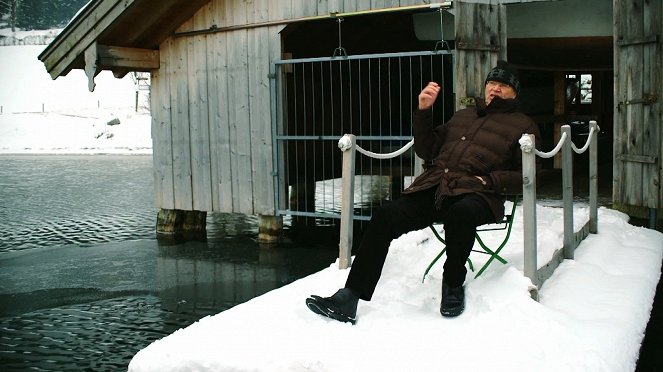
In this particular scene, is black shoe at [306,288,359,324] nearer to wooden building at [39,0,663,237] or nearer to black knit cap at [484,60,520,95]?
black knit cap at [484,60,520,95]

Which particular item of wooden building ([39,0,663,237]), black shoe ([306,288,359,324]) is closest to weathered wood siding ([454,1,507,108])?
wooden building ([39,0,663,237])

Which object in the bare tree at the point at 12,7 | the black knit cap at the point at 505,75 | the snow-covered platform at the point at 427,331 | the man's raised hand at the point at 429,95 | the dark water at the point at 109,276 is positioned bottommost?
the dark water at the point at 109,276

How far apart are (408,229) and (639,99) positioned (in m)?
4.75

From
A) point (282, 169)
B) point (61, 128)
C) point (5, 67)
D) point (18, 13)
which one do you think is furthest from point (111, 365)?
point (18, 13)

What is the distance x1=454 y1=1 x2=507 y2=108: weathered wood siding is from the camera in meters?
8.20

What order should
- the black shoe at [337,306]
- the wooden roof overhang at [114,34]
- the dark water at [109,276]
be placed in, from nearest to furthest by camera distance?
the black shoe at [337,306]
the dark water at [109,276]
the wooden roof overhang at [114,34]

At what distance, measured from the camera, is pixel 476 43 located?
27.0 ft

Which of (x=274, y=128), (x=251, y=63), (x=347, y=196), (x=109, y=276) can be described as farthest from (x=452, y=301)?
(x=251, y=63)

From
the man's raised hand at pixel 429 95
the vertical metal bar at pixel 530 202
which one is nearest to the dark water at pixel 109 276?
the man's raised hand at pixel 429 95

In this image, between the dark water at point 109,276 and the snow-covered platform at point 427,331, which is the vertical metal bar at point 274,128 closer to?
the dark water at point 109,276

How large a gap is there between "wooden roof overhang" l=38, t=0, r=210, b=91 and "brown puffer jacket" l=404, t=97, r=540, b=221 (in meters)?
5.70

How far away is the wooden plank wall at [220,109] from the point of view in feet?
32.8

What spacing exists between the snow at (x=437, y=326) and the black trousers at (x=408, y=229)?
0.70 feet

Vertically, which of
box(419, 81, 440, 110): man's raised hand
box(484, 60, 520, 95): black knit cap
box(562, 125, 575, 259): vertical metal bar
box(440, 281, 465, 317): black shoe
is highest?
box(484, 60, 520, 95): black knit cap
